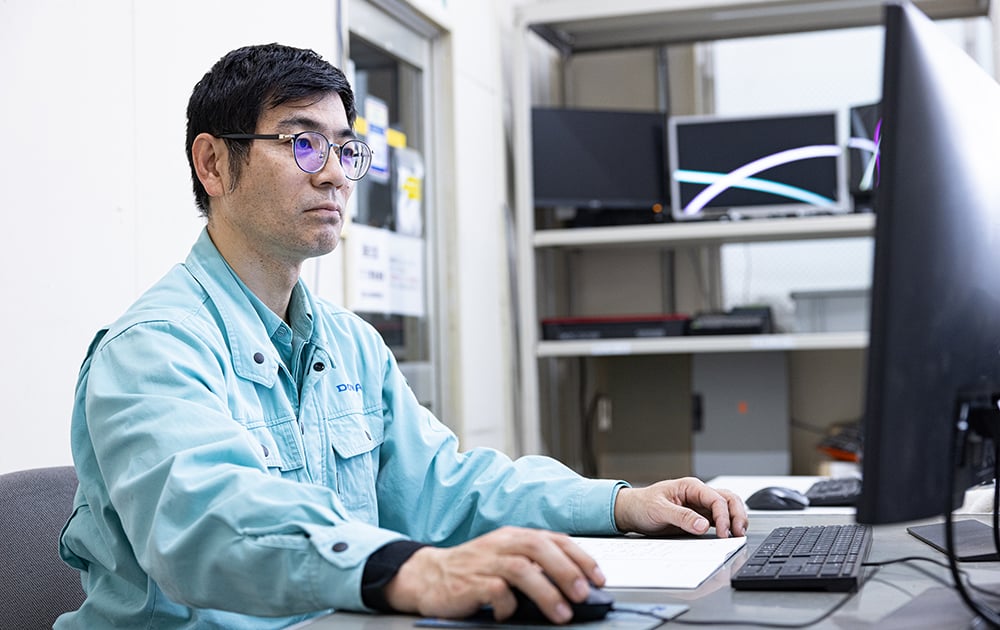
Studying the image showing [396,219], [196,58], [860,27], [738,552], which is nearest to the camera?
[738,552]

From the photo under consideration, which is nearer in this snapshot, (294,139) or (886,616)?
(886,616)

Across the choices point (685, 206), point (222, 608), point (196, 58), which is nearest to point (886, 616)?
point (222, 608)

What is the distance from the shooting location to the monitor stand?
1.04 m

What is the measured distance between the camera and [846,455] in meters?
3.39

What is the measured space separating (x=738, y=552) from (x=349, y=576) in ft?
1.47

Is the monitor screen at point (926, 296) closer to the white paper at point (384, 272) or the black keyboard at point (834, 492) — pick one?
the black keyboard at point (834, 492)

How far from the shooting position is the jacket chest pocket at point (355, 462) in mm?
1265

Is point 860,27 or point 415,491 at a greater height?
point 860,27

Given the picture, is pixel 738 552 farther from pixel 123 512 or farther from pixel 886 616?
pixel 123 512

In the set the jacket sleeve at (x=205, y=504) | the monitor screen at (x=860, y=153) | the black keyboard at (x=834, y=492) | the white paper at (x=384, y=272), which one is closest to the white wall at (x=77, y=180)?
the jacket sleeve at (x=205, y=504)

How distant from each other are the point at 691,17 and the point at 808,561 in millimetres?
2972

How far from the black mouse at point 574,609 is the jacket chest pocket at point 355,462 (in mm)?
503

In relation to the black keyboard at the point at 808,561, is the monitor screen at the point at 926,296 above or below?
above

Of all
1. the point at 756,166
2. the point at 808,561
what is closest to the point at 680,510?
the point at 808,561
